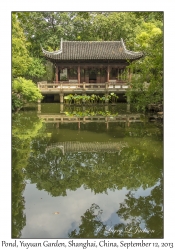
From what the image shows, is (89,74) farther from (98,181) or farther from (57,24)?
(98,181)

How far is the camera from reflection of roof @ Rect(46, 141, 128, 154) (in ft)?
25.5

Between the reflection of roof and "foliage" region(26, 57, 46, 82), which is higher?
"foliage" region(26, 57, 46, 82)

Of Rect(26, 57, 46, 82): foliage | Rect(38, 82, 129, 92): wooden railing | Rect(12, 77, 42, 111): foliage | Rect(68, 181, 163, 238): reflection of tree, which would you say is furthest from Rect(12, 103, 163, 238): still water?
Rect(26, 57, 46, 82): foliage

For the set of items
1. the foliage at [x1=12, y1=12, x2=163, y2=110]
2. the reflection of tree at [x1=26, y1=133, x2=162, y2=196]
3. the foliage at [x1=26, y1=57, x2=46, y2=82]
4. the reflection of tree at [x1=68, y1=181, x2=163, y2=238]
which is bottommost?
the reflection of tree at [x1=68, y1=181, x2=163, y2=238]

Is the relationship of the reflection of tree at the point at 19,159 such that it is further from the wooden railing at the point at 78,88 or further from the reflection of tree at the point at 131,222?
the wooden railing at the point at 78,88

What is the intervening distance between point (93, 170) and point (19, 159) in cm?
196

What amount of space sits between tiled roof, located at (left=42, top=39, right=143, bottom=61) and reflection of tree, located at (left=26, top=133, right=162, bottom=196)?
16081mm

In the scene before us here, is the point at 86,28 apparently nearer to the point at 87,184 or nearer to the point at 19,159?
the point at 19,159

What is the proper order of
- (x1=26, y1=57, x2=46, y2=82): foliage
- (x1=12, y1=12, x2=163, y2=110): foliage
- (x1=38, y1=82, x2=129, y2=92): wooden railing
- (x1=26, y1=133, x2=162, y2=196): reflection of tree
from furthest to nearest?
(x1=26, y1=57, x2=46, y2=82): foliage, (x1=12, y1=12, x2=163, y2=110): foliage, (x1=38, y1=82, x2=129, y2=92): wooden railing, (x1=26, y1=133, x2=162, y2=196): reflection of tree

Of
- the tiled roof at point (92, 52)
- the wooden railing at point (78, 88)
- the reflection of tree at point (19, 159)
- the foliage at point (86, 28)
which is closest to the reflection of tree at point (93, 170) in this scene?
the reflection of tree at point (19, 159)

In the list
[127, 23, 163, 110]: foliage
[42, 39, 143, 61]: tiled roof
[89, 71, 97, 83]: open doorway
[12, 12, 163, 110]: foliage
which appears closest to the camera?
[127, 23, 163, 110]: foliage

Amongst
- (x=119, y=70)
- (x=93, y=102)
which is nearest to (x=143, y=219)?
(x=93, y=102)

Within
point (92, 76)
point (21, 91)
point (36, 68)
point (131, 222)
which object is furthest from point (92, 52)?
point (131, 222)

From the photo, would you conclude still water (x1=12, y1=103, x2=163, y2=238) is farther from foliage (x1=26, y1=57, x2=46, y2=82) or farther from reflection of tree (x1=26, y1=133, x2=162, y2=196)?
foliage (x1=26, y1=57, x2=46, y2=82)
